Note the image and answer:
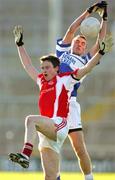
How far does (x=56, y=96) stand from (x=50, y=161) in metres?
0.68

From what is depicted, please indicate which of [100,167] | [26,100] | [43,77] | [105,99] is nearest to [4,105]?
[26,100]

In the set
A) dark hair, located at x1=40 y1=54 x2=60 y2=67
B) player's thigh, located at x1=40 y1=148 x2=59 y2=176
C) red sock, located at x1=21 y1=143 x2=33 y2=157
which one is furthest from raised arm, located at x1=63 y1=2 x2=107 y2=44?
red sock, located at x1=21 y1=143 x2=33 y2=157

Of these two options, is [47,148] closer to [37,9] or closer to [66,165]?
[66,165]

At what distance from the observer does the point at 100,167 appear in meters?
16.5

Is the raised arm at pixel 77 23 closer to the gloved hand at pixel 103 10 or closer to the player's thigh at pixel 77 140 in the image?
the gloved hand at pixel 103 10

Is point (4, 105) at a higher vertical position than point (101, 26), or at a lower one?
lower

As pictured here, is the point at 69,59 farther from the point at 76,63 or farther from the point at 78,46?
the point at 78,46

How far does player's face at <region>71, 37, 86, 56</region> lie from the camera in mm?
9812

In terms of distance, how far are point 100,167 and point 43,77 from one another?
26.4 feet

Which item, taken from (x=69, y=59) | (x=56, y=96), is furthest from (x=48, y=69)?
(x=69, y=59)

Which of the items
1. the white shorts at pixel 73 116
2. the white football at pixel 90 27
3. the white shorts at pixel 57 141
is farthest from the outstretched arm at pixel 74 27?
the white shorts at pixel 57 141

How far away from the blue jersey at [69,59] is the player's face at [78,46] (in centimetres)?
6

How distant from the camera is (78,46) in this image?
9914 mm

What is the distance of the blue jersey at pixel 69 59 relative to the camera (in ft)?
32.2
